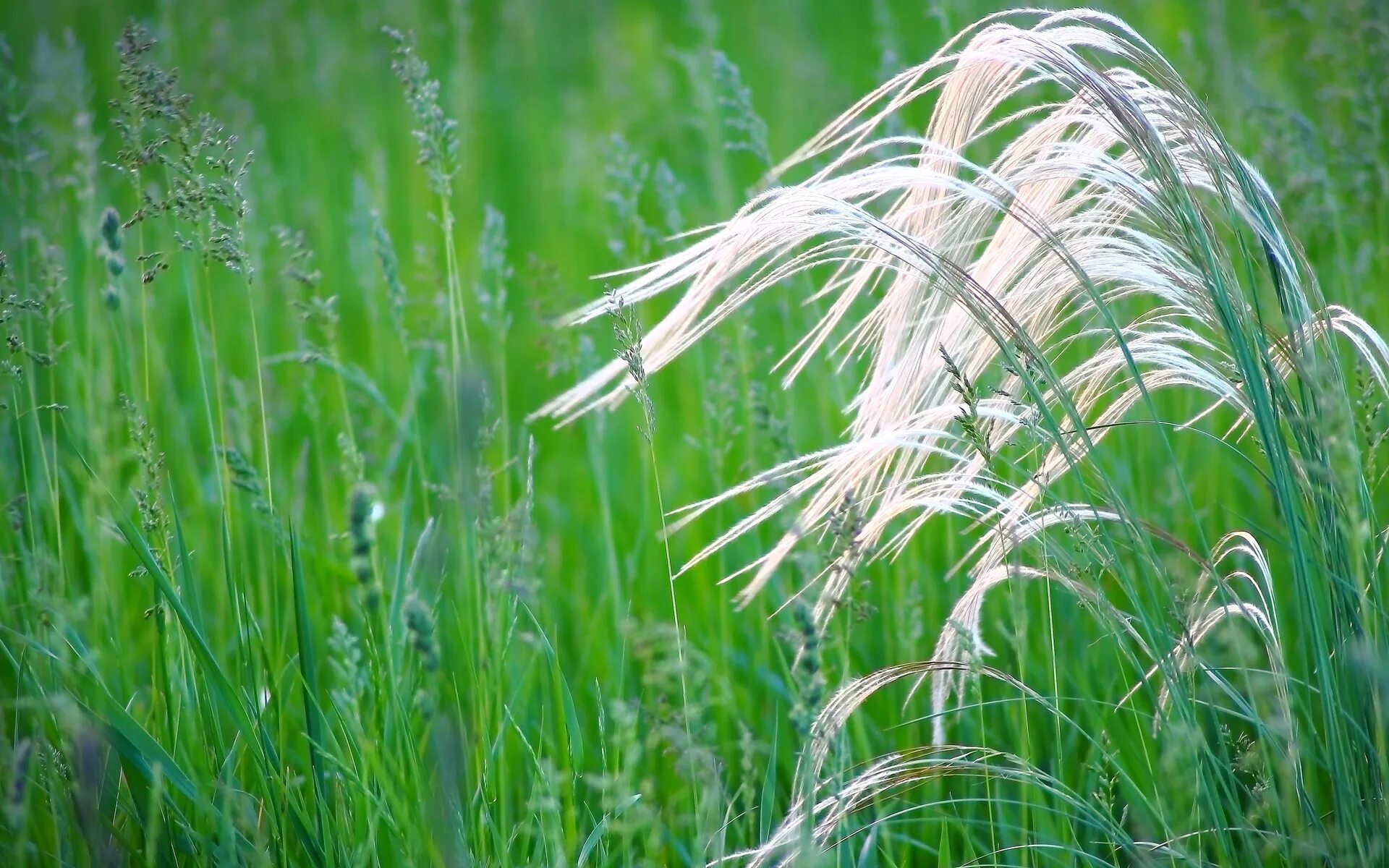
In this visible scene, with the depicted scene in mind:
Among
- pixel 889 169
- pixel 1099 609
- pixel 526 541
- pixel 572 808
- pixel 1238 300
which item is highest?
pixel 889 169

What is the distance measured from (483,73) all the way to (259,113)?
4.37 feet

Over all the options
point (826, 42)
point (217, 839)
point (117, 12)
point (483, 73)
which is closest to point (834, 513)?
point (217, 839)

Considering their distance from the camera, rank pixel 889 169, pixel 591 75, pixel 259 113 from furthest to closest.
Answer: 1. pixel 591 75
2. pixel 259 113
3. pixel 889 169

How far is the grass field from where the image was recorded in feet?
3.48

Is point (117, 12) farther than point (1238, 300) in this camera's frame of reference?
Yes

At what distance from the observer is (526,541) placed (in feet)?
4.49

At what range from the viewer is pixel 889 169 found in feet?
3.38

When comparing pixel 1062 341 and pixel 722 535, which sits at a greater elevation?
pixel 1062 341

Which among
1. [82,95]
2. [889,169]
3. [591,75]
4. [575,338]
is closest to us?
[889,169]

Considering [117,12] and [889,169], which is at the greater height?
[117,12]

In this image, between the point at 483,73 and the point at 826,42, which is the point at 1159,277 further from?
the point at 483,73

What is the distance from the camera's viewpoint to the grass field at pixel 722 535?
1.06m

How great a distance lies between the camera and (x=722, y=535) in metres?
2.21

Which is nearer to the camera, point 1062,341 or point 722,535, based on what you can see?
point 1062,341
